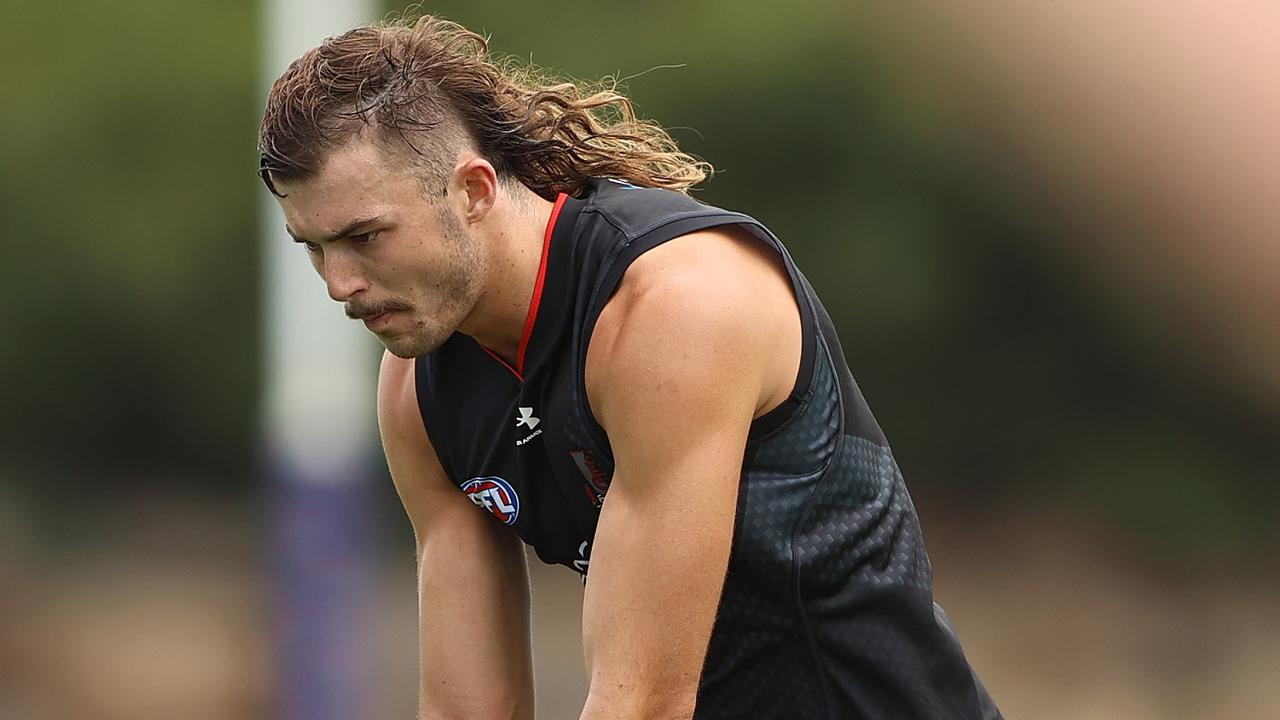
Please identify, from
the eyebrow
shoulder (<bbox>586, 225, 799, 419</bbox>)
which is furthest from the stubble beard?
shoulder (<bbox>586, 225, 799, 419</bbox>)

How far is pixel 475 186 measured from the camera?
266cm

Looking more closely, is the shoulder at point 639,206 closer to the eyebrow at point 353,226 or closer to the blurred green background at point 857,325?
the eyebrow at point 353,226

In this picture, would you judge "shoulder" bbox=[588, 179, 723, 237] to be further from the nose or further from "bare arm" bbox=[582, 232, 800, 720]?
the nose

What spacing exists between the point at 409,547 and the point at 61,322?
2.35m

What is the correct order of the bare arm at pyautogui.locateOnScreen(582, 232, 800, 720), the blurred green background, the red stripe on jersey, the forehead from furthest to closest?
the blurred green background → the red stripe on jersey → the forehead → the bare arm at pyautogui.locateOnScreen(582, 232, 800, 720)

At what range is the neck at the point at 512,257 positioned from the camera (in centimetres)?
268

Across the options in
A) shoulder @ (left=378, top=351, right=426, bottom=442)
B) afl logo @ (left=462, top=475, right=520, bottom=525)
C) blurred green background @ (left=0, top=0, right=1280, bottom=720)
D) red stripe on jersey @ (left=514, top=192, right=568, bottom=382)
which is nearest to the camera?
red stripe on jersey @ (left=514, top=192, right=568, bottom=382)

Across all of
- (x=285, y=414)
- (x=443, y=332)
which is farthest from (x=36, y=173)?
(x=443, y=332)

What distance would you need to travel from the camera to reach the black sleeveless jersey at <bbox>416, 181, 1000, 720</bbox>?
2.59 meters

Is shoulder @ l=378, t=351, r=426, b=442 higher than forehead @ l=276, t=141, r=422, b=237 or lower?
lower

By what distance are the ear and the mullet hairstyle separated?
0.02 m

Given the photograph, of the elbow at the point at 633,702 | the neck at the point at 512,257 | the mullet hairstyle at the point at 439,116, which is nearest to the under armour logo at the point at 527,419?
the neck at the point at 512,257

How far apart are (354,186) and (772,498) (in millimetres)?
752

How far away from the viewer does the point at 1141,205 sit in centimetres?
820
